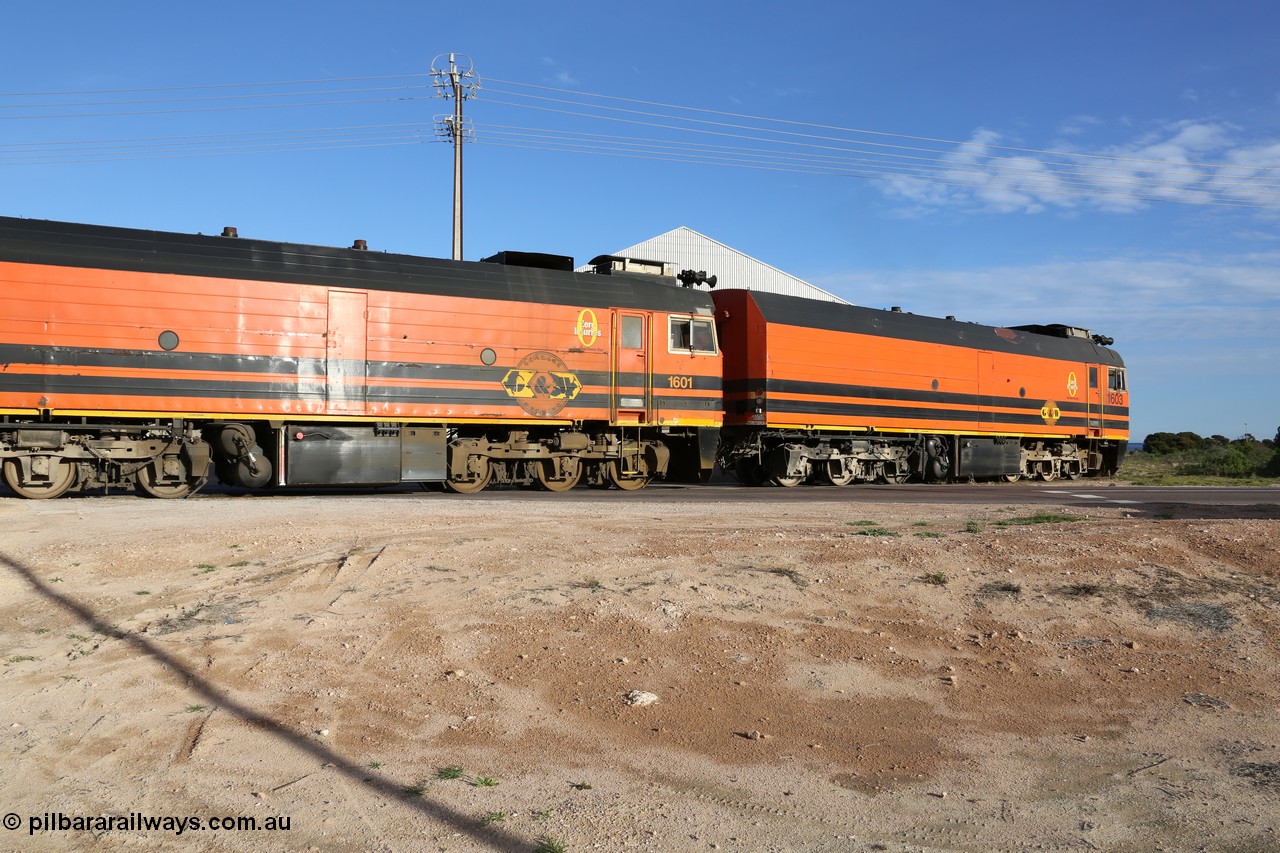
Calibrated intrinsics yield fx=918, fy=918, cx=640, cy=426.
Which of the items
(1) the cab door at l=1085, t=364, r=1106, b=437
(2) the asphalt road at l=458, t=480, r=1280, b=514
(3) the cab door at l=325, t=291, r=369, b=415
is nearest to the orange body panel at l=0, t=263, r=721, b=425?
(3) the cab door at l=325, t=291, r=369, b=415

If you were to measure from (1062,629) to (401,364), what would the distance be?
12655 millimetres

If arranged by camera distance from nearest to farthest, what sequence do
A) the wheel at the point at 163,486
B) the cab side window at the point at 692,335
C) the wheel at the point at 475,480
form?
the wheel at the point at 163,486 → the wheel at the point at 475,480 → the cab side window at the point at 692,335

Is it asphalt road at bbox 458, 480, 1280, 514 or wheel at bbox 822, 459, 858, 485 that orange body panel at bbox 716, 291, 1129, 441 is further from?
asphalt road at bbox 458, 480, 1280, 514

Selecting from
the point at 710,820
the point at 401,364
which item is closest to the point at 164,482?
the point at 401,364

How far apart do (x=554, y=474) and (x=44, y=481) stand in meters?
8.97

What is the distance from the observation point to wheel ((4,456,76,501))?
568 inches

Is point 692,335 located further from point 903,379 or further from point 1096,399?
point 1096,399

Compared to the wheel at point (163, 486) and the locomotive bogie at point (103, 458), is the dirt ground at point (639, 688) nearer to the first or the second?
the locomotive bogie at point (103, 458)

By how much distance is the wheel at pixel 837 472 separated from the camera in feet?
78.3

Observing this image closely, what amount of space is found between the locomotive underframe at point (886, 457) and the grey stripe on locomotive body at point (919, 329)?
8.85 ft

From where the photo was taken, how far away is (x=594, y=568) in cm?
900

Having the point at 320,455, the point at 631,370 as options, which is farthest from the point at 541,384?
the point at 320,455

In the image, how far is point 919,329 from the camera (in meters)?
Answer: 25.6

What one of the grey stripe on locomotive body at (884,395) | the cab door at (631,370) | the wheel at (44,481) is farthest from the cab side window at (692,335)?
the wheel at (44,481)
